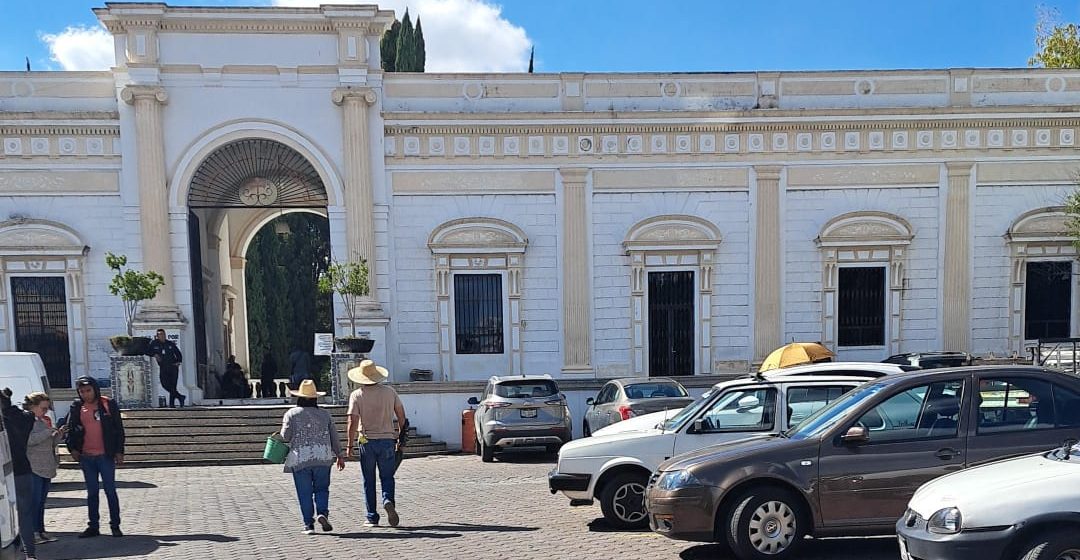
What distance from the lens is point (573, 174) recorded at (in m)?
18.5

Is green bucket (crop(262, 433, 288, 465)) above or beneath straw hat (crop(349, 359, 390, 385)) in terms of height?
beneath

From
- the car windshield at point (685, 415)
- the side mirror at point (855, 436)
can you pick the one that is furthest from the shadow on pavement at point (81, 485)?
the side mirror at point (855, 436)

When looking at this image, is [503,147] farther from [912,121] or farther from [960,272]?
[960,272]

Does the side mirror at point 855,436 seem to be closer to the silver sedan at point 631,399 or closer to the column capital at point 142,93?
the silver sedan at point 631,399

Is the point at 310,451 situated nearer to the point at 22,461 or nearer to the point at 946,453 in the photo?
the point at 22,461

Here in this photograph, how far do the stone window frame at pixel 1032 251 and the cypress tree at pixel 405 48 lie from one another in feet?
81.3

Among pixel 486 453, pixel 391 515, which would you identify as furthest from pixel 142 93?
pixel 391 515

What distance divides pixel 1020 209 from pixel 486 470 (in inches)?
575

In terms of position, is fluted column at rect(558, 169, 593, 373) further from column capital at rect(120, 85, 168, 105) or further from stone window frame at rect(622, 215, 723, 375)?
column capital at rect(120, 85, 168, 105)

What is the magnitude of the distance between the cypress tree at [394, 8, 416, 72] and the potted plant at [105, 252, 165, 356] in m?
19.4

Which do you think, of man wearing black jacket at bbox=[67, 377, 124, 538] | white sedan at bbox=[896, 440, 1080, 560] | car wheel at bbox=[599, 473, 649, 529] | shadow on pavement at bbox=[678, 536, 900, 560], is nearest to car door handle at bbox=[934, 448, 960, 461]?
shadow on pavement at bbox=[678, 536, 900, 560]

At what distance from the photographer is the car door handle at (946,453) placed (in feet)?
20.2

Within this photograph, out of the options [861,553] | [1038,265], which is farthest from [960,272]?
[861,553]

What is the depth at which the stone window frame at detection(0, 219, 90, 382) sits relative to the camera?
58.1 feet
